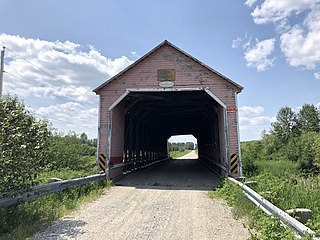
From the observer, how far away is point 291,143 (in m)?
32.1

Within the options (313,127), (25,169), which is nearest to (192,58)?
(25,169)

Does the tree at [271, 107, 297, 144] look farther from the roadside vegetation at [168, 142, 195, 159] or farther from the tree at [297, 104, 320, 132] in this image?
the roadside vegetation at [168, 142, 195, 159]

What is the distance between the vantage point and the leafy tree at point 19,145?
4.13m

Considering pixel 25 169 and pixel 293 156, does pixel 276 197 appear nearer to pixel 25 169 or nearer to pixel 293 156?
pixel 25 169

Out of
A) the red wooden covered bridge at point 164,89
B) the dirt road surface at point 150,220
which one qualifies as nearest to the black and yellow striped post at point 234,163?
the red wooden covered bridge at point 164,89

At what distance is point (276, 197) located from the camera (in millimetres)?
4512

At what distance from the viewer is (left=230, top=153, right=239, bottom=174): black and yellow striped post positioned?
930cm

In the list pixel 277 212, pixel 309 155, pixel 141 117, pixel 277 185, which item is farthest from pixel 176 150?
pixel 277 212

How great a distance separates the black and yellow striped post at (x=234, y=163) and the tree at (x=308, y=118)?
52.2 metres

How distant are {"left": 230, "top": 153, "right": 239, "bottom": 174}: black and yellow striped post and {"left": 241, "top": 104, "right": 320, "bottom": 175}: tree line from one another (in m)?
4.36

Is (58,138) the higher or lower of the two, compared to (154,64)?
lower

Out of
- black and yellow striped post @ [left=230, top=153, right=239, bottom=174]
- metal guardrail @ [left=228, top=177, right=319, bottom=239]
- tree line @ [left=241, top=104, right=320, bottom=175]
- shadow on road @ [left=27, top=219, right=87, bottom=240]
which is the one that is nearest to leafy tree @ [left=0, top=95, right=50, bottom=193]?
shadow on road @ [left=27, top=219, right=87, bottom=240]

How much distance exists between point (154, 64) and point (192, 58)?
4.71 ft

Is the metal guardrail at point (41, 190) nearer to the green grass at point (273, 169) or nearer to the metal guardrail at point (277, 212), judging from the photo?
the metal guardrail at point (277, 212)
